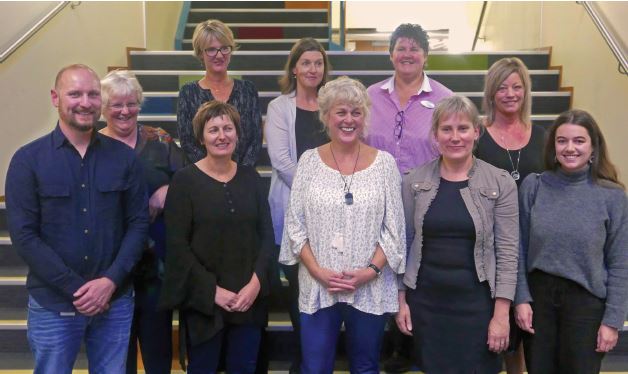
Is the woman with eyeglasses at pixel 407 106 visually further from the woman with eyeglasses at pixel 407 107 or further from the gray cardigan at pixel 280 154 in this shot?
the gray cardigan at pixel 280 154

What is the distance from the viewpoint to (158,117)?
4.02 m

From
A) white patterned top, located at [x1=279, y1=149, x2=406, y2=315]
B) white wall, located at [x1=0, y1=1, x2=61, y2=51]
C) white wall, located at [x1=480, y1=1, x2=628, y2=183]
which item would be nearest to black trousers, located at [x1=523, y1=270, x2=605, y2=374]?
white patterned top, located at [x1=279, y1=149, x2=406, y2=315]

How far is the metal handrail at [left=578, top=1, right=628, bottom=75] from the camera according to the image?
350cm

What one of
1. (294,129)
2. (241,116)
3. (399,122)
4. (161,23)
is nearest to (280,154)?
(294,129)

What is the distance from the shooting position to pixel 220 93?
251 cm

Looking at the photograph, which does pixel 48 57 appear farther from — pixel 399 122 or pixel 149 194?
pixel 399 122

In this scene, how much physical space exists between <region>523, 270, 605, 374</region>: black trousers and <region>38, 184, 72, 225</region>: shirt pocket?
1.54 metres

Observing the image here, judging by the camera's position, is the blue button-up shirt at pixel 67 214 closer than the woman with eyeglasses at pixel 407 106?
Yes

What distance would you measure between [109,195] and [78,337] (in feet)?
1.58

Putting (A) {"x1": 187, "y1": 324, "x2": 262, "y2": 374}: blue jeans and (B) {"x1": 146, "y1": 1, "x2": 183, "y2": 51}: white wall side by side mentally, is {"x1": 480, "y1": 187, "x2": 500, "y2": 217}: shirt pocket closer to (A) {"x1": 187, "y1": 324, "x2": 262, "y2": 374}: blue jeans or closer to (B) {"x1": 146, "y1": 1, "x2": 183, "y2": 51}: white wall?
(A) {"x1": 187, "y1": 324, "x2": 262, "y2": 374}: blue jeans

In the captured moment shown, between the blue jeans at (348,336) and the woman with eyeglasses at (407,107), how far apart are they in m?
0.66

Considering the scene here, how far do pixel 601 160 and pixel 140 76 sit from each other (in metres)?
3.65

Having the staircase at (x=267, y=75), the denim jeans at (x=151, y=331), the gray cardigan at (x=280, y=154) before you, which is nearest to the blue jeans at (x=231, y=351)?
the denim jeans at (x=151, y=331)

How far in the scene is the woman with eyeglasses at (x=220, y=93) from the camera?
244cm
